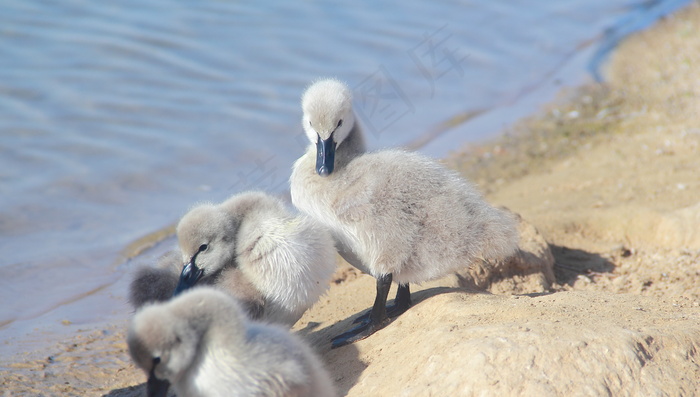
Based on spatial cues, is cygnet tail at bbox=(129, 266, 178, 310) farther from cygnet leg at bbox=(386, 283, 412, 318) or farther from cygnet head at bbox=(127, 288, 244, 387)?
cygnet leg at bbox=(386, 283, 412, 318)

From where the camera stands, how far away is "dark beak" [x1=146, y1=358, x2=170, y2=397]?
354cm

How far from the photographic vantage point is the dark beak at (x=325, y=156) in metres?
4.89

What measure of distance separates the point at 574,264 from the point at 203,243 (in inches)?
123

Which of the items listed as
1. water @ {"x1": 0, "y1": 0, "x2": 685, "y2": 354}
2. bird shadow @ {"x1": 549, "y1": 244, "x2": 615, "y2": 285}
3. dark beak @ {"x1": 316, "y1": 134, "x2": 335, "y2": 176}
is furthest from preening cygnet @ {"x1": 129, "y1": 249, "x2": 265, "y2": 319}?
bird shadow @ {"x1": 549, "y1": 244, "x2": 615, "y2": 285}

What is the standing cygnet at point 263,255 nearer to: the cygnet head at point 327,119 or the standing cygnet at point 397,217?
the standing cygnet at point 397,217

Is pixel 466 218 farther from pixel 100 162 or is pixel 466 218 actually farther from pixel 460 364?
pixel 100 162

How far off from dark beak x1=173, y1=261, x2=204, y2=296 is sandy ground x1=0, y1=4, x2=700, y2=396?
0.81m

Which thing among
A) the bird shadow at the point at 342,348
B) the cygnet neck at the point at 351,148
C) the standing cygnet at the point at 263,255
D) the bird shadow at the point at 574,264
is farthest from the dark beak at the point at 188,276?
the bird shadow at the point at 574,264

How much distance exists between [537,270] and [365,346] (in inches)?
70.4

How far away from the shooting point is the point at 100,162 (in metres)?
8.75

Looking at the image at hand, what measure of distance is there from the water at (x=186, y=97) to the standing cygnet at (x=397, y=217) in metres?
2.45

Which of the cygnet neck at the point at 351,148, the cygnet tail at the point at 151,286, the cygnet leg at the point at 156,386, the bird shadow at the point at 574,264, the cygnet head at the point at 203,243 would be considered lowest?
the bird shadow at the point at 574,264

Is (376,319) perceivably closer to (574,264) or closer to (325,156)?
(325,156)

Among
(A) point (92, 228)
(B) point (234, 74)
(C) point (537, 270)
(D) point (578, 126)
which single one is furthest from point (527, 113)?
(A) point (92, 228)
